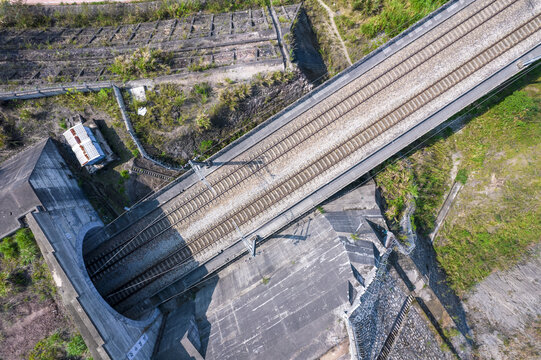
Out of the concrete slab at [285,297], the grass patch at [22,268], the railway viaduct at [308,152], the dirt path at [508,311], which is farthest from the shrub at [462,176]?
the grass patch at [22,268]

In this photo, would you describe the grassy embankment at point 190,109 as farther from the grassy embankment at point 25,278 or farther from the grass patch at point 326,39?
the grassy embankment at point 25,278

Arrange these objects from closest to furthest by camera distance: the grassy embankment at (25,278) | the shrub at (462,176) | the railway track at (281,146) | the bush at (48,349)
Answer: the bush at (48,349), the grassy embankment at (25,278), the railway track at (281,146), the shrub at (462,176)

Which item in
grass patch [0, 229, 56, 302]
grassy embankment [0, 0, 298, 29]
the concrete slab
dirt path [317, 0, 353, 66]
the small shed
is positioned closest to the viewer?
grass patch [0, 229, 56, 302]

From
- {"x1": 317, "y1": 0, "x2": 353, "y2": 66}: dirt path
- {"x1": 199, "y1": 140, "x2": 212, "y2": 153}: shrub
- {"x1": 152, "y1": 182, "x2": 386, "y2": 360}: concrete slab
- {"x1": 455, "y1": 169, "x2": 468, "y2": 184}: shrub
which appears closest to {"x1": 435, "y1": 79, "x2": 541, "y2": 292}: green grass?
{"x1": 455, "y1": 169, "x2": 468, "y2": 184}: shrub

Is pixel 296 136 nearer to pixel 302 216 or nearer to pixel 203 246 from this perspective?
pixel 302 216

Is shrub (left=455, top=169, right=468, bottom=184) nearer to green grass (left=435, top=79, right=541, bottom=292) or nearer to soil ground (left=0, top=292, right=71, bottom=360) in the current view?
green grass (left=435, top=79, right=541, bottom=292)

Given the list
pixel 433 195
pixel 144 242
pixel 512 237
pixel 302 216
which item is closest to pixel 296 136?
pixel 302 216
